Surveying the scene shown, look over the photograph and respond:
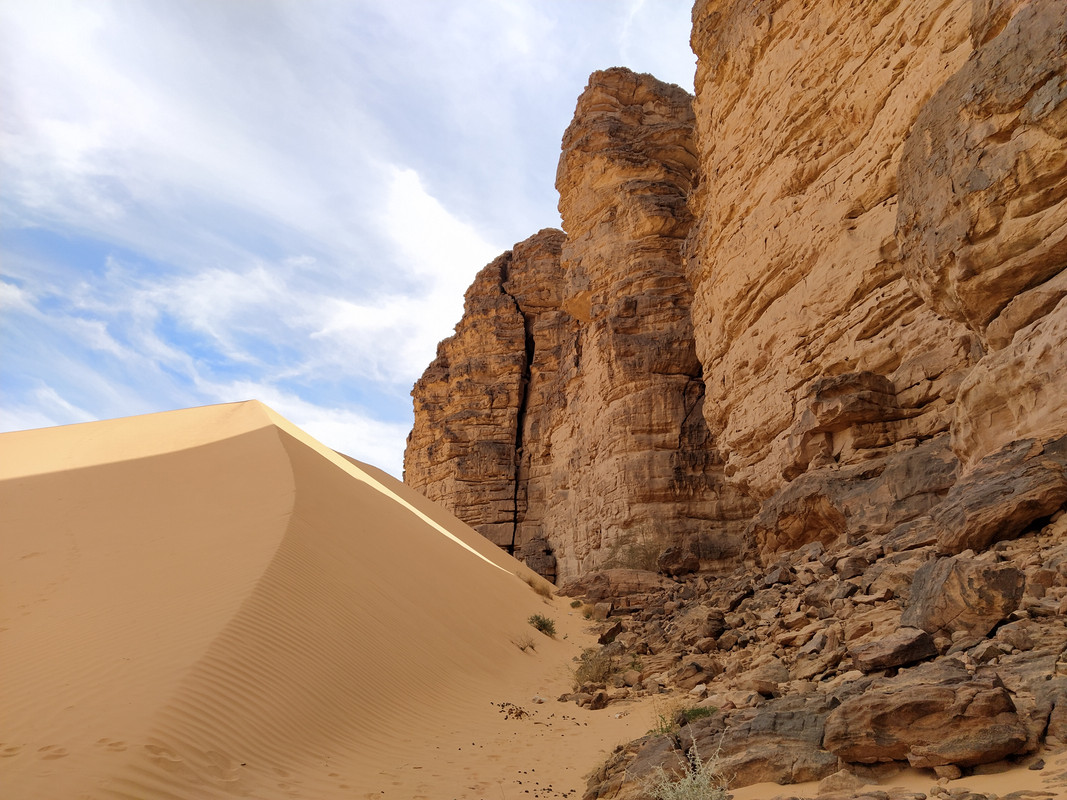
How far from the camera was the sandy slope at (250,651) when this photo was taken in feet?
18.4

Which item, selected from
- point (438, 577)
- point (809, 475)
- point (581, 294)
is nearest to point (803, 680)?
point (809, 475)

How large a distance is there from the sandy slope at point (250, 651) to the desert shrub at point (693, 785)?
143 cm

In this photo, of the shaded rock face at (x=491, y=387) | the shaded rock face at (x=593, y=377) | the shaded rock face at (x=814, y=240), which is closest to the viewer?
the shaded rock face at (x=814, y=240)

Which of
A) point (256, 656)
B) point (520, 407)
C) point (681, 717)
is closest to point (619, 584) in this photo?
point (256, 656)

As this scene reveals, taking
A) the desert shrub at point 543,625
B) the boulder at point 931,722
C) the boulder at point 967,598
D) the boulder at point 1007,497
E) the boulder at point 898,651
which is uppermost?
the desert shrub at point 543,625

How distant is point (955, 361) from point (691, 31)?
15.3 meters

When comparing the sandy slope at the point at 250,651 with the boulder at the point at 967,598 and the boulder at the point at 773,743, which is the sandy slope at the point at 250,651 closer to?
the boulder at the point at 773,743

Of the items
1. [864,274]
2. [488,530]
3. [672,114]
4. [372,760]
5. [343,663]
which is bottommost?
[372,760]

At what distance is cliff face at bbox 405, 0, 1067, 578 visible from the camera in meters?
Result: 5.95

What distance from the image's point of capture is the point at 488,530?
3294 cm

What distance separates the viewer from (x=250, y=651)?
23.8ft

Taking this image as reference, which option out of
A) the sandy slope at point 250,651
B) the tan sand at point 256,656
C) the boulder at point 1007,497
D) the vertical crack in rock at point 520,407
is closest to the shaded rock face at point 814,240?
the boulder at point 1007,497

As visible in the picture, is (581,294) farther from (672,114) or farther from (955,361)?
(955,361)

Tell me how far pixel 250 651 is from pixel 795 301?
11885 mm
